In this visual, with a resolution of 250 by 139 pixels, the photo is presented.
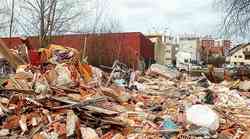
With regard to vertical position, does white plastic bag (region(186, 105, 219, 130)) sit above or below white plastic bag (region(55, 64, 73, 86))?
below

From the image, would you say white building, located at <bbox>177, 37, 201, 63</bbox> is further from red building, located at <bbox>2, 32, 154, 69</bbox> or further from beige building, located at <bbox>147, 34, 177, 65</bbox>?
red building, located at <bbox>2, 32, 154, 69</bbox>

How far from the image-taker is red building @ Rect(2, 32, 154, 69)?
35344mm

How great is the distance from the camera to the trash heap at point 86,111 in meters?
9.44

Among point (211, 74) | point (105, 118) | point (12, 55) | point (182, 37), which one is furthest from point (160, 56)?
point (105, 118)

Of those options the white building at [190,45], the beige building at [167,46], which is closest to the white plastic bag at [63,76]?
the beige building at [167,46]

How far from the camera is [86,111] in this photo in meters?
9.93

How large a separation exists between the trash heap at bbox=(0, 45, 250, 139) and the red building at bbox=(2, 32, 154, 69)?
18.1 meters

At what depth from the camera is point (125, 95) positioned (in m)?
12.6

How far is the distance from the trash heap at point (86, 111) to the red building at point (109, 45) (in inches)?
714

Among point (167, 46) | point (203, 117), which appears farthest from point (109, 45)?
point (167, 46)

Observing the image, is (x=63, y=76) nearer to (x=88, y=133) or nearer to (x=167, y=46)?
(x=88, y=133)

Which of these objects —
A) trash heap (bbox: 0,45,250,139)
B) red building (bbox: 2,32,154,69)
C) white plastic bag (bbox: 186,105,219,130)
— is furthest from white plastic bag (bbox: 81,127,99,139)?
red building (bbox: 2,32,154,69)

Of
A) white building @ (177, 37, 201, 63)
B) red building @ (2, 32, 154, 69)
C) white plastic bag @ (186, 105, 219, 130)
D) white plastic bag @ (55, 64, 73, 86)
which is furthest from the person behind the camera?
white building @ (177, 37, 201, 63)

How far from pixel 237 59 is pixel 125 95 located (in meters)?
70.0
